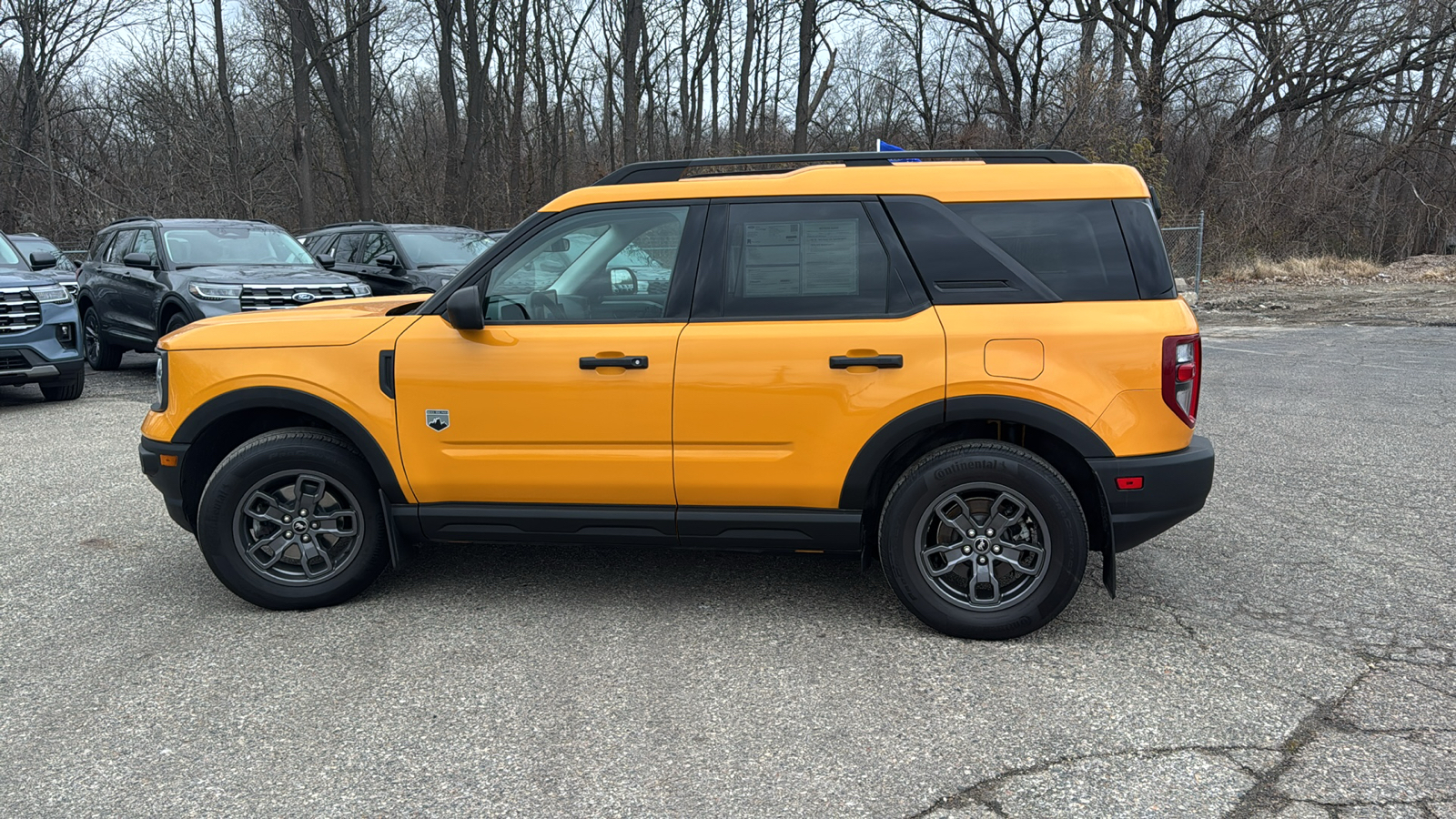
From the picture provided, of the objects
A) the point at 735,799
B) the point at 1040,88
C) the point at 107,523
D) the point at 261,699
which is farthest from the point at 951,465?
the point at 1040,88

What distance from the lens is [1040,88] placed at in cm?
3139

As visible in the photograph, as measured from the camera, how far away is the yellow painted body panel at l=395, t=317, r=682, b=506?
4211 millimetres

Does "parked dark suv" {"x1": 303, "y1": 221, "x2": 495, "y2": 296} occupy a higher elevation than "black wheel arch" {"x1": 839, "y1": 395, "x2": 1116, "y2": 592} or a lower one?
higher

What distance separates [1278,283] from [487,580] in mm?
22995

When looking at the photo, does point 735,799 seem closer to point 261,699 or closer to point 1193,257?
point 261,699

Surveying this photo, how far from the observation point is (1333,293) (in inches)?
842

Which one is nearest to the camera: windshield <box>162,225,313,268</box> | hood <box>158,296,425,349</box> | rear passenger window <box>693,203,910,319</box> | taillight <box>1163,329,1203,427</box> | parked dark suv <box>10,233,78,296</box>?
taillight <box>1163,329,1203,427</box>

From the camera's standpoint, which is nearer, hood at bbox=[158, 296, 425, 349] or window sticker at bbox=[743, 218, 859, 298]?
window sticker at bbox=[743, 218, 859, 298]

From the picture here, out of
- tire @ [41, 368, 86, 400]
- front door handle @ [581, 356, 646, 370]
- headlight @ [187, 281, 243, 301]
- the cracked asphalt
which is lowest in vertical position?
the cracked asphalt

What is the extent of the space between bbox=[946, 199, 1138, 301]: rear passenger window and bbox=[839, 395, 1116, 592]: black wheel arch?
49 cm

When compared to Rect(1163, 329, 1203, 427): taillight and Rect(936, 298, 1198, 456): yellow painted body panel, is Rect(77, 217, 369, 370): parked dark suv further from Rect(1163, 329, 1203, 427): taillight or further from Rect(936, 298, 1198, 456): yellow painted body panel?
Rect(1163, 329, 1203, 427): taillight

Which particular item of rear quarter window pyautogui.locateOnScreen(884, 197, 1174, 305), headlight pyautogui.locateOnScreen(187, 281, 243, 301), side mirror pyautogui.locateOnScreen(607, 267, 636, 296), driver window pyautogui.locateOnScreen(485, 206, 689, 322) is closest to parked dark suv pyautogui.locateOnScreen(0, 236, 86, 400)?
headlight pyautogui.locateOnScreen(187, 281, 243, 301)

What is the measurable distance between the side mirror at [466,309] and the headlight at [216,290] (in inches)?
296

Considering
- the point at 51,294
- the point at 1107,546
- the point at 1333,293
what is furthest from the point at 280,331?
the point at 1333,293
